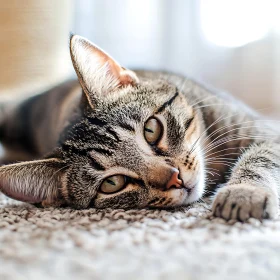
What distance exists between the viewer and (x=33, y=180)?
1035 millimetres

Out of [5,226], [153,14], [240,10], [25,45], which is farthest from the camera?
[153,14]

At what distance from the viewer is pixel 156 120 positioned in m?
1.04

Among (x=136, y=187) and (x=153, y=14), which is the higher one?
(x=153, y=14)

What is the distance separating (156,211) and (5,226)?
0.34 m

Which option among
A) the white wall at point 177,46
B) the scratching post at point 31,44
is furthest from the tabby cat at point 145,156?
Result: the white wall at point 177,46

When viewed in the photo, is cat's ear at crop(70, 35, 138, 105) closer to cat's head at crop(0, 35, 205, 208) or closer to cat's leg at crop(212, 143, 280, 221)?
cat's head at crop(0, 35, 205, 208)

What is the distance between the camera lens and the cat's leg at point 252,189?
2.69 ft

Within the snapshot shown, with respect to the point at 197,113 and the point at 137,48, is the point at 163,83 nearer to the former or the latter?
the point at 197,113

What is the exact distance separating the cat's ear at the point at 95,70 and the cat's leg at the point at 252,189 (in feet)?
1.39

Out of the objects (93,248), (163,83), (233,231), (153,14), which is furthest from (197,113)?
(153,14)

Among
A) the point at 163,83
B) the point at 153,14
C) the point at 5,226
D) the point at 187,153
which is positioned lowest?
the point at 5,226

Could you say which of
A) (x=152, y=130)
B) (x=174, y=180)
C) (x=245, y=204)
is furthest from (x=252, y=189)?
(x=152, y=130)

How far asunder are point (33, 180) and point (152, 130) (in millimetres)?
344

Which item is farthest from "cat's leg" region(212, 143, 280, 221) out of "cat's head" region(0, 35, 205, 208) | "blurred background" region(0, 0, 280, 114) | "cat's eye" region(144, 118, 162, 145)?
"blurred background" region(0, 0, 280, 114)
